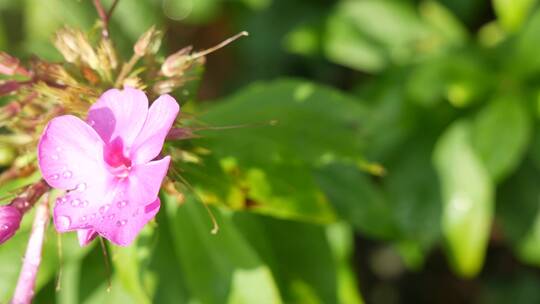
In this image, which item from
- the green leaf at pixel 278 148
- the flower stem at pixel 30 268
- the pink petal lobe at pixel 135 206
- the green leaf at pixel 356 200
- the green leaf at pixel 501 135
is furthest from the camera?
the green leaf at pixel 501 135

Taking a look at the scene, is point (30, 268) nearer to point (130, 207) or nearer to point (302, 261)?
point (130, 207)

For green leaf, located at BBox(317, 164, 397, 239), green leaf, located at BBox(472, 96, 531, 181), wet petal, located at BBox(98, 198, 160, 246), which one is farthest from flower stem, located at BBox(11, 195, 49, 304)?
green leaf, located at BBox(472, 96, 531, 181)

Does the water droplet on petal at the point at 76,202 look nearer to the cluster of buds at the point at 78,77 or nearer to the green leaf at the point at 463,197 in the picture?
the cluster of buds at the point at 78,77

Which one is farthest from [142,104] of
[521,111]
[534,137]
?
[534,137]

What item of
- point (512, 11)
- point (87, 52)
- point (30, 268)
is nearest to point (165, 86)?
point (87, 52)

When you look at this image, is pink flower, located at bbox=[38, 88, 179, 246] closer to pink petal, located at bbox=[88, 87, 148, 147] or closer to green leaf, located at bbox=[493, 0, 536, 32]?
pink petal, located at bbox=[88, 87, 148, 147]

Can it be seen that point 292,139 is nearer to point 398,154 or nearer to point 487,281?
point 398,154

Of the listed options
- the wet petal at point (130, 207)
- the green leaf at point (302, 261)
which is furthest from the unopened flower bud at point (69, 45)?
the green leaf at point (302, 261)
